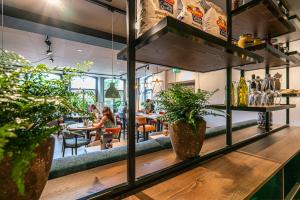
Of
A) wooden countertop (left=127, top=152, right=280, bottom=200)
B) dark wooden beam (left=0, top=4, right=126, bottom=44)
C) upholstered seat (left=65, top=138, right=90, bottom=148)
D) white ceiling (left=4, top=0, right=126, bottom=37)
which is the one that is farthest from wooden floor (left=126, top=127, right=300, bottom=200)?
dark wooden beam (left=0, top=4, right=126, bottom=44)

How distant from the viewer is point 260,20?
5.25 feet

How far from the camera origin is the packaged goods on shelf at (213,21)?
0.97m

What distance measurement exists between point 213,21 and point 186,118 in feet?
1.91

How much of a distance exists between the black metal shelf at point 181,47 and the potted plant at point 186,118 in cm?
24

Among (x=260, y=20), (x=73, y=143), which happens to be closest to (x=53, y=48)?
(x=73, y=143)

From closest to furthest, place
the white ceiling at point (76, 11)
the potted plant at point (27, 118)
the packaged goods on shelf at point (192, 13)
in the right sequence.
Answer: the potted plant at point (27, 118), the packaged goods on shelf at point (192, 13), the white ceiling at point (76, 11)

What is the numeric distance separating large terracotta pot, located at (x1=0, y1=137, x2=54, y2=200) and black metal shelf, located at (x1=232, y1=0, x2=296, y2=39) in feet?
5.29

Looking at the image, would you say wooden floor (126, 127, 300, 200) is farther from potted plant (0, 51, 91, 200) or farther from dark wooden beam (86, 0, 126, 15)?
dark wooden beam (86, 0, 126, 15)

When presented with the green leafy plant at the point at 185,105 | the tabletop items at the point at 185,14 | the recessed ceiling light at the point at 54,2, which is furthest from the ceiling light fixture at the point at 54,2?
the green leafy plant at the point at 185,105

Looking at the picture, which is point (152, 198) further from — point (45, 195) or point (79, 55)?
point (79, 55)

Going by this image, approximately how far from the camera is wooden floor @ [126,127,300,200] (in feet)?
2.34

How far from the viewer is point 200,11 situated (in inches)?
36.7

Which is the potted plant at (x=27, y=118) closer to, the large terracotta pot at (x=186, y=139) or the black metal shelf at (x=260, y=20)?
the large terracotta pot at (x=186, y=139)

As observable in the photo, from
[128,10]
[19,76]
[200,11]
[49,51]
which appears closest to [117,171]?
[19,76]
